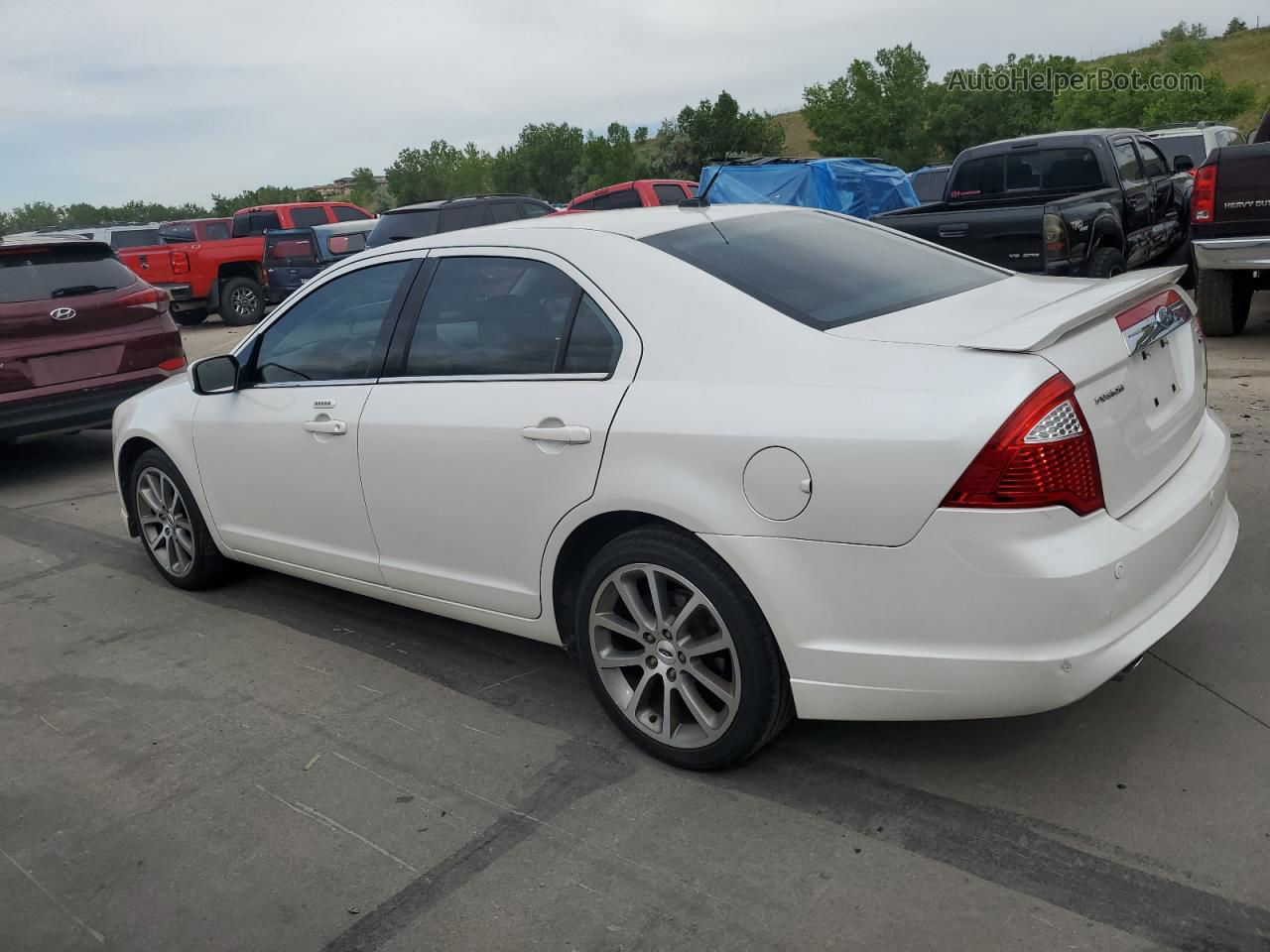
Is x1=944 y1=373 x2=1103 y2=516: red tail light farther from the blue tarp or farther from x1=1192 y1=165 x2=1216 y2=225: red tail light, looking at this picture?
the blue tarp

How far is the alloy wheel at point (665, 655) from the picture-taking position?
3.20 m

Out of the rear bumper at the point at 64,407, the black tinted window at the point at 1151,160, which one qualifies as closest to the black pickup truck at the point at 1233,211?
the black tinted window at the point at 1151,160

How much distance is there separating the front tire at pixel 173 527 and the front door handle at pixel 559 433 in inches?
94.2

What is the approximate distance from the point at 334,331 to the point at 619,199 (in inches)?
533

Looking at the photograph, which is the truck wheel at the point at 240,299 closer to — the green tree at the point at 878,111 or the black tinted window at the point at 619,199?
the black tinted window at the point at 619,199

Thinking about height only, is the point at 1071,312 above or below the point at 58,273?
below

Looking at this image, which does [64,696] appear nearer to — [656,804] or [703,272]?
[656,804]

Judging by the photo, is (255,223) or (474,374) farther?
(255,223)

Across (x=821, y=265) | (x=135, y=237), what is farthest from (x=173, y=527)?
(x=135, y=237)

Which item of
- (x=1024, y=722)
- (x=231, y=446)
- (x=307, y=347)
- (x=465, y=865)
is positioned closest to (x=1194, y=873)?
(x=1024, y=722)

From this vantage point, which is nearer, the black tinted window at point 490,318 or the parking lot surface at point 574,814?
the parking lot surface at point 574,814

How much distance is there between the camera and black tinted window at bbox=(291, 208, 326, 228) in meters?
21.9

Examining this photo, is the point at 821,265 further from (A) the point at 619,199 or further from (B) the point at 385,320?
(A) the point at 619,199

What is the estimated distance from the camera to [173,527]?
5395 mm
